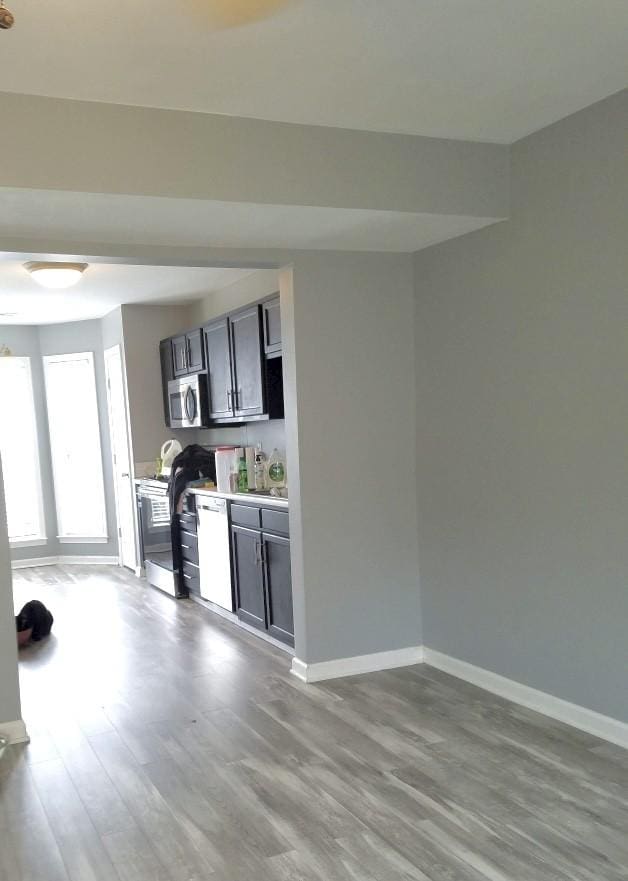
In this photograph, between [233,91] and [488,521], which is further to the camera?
[488,521]

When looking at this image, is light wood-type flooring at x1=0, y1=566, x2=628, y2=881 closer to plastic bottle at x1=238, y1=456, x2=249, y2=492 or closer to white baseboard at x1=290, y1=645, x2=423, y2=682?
white baseboard at x1=290, y1=645, x2=423, y2=682

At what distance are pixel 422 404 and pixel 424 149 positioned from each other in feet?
4.48

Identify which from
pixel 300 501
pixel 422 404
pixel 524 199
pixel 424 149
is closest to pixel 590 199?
pixel 524 199

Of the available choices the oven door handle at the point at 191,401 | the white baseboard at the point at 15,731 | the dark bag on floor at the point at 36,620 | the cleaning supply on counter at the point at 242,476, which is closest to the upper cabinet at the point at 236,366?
the oven door handle at the point at 191,401

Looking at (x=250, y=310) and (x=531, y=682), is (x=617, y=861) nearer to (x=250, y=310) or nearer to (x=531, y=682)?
(x=531, y=682)

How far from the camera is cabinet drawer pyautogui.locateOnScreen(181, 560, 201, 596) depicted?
578cm

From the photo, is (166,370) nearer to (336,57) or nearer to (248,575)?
(248,575)

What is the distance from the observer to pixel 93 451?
7680 millimetres

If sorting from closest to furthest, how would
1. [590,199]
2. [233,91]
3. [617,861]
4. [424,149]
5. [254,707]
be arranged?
[617,861]
[233,91]
[590,199]
[424,149]
[254,707]

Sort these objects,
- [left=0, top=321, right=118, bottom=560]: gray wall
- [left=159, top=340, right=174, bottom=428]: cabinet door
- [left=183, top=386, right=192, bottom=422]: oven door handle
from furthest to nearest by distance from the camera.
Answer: [left=0, top=321, right=118, bottom=560]: gray wall → [left=159, top=340, right=174, bottom=428]: cabinet door → [left=183, top=386, right=192, bottom=422]: oven door handle

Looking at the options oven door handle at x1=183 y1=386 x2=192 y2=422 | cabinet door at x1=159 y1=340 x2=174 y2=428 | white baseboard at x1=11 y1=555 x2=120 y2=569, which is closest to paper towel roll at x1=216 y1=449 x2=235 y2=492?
oven door handle at x1=183 y1=386 x2=192 y2=422

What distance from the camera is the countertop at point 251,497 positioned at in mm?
4371

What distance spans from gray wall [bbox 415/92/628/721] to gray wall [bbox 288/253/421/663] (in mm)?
115

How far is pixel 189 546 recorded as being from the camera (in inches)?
232
